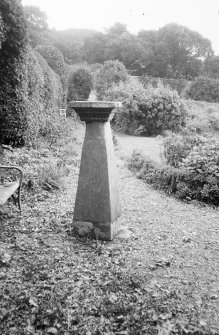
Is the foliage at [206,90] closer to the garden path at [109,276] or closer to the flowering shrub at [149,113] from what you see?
the flowering shrub at [149,113]

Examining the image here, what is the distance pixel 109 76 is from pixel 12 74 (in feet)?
55.3

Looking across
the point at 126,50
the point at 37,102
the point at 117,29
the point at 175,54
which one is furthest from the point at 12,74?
the point at 117,29

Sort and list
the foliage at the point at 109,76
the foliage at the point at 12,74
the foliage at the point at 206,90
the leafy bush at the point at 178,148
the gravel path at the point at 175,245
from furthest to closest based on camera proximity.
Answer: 1. the foliage at the point at 206,90
2. the foliage at the point at 109,76
3. the leafy bush at the point at 178,148
4. the foliage at the point at 12,74
5. the gravel path at the point at 175,245

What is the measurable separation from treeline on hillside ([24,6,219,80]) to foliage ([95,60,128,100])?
17085 mm

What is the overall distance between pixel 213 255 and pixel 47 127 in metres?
8.32

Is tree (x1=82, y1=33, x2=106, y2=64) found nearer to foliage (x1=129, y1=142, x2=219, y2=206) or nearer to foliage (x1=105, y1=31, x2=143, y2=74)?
foliage (x1=105, y1=31, x2=143, y2=74)

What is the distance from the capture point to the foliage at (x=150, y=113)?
15141 mm

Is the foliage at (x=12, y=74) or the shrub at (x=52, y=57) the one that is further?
the shrub at (x=52, y=57)

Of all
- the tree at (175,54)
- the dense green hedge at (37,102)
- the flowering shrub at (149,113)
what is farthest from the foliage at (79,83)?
the tree at (175,54)

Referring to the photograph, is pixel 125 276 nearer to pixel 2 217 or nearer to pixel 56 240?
pixel 56 240

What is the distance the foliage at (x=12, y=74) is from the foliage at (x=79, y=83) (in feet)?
44.0

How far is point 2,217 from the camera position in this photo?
4.26m

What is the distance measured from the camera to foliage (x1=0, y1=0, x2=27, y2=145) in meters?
7.16

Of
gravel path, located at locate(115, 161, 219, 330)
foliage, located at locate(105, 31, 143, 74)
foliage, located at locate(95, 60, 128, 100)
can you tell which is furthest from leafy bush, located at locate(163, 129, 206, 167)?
foliage, located at locate(105, 31, 143, 74)
